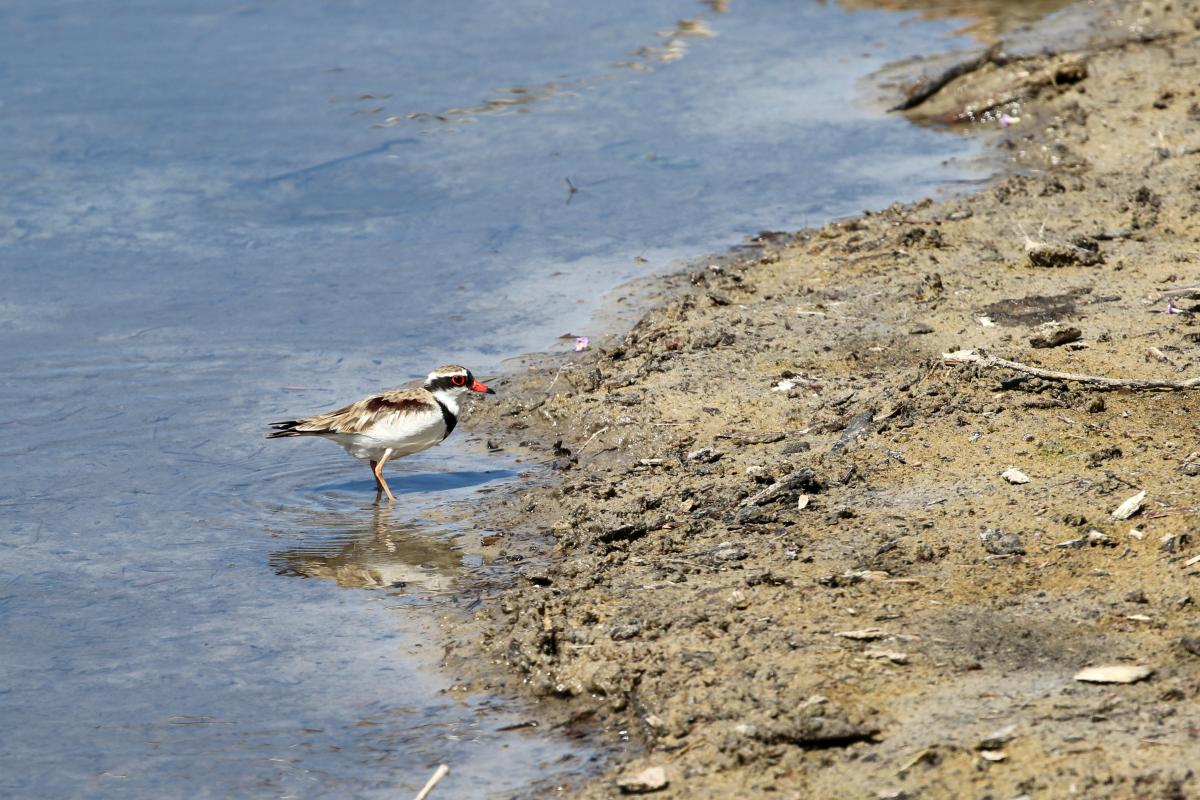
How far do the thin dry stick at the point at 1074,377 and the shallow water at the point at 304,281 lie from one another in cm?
283

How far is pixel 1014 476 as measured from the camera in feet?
24.6

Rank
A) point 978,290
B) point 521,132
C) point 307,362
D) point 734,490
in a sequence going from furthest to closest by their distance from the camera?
1. point 521,132
2. point 307,362
3. point 978,290
4. point 734,490

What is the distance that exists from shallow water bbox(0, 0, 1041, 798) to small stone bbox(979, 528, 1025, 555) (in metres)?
2.17

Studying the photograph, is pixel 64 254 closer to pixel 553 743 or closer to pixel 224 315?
pixel 224 315

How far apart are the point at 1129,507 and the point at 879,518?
1.13 m

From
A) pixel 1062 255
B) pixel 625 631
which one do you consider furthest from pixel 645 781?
pixel 1062 255

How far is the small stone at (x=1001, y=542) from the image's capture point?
682 cm

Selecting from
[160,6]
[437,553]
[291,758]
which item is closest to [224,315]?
[437,553]

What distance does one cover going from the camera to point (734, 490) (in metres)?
7.98

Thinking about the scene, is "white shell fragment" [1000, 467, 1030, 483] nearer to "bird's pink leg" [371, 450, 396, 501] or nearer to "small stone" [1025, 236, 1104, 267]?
"small stone" [1025, 236, 1104, 267]

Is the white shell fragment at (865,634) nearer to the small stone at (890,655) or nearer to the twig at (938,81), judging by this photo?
the small stone at (890,655)

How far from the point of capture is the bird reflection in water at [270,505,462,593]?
8.13m

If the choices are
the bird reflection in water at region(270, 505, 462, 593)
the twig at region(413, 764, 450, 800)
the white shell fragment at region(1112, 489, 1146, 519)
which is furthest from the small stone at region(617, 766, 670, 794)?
the white shell fragment at region(1112, 489, 1146, 519)

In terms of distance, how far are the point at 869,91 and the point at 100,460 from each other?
9.94 metres
